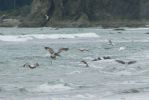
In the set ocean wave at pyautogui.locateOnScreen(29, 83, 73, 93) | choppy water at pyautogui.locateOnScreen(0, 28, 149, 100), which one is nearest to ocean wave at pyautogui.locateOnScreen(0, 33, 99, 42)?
choppy water at pyautogui.locateOnScreen(0, 28, 149, 100)

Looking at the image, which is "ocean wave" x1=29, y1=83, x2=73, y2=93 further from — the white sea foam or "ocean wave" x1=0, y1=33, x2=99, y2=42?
"ocean wave" x1=0, y1=33, x2=99, y2=42

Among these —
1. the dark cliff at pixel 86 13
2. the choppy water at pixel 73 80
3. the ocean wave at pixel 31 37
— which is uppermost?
the choppy water at pixel 73 80

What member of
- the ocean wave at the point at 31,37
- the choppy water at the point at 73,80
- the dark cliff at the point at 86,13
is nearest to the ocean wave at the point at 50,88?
the choppy water at the point at 73,80

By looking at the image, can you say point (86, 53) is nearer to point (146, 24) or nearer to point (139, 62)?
point (139, 62)

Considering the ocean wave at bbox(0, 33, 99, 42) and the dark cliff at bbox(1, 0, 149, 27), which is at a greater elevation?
the ocean wave at bbox(0, 33, 99, 42)

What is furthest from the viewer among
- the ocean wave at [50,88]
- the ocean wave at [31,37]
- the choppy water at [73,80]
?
the ocean wave at [31,37]

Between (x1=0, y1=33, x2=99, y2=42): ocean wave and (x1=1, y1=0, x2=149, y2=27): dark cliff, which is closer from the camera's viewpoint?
(x1=0, y1=33, x2=99, y2=42): ocean wave

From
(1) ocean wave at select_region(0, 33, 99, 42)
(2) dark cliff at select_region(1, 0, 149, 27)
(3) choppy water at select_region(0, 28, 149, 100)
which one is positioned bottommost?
(2) dark cliff at select_region(1, 0, 149, 27)

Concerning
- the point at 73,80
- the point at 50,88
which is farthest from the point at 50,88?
the point at 73,80

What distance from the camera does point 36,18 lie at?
70438 millimetres

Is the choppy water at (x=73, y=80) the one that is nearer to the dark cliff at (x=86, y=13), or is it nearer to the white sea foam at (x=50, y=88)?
the white sea foam at (x=50, y=88)

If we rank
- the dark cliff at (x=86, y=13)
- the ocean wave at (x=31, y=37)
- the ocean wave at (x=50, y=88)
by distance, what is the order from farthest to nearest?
the dark cliff at (x=86, y=13)
the ocean wave at (x=31, y=37)
the ocean wave at (x=50, y=88)

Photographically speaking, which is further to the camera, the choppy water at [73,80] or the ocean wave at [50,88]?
the ocean wave at [50,88]

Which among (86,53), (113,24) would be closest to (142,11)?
(113,24)
